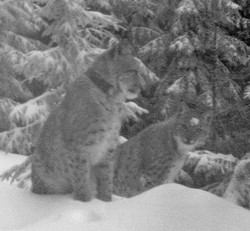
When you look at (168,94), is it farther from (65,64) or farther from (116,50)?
(116,50)

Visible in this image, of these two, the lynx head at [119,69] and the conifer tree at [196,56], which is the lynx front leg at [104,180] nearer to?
the lynx head at [119,69]

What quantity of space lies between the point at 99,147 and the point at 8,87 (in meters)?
8.99

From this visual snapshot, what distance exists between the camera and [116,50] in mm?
4855

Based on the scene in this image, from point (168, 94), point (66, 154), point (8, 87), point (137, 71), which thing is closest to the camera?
point (66, 154)

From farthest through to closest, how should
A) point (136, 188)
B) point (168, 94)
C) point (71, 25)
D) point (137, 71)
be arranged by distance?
point (168, 94) < point (71, 25) < point (136, 188) < point (137, 71)

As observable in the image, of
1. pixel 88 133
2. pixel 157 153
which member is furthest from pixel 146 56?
pixel 88 133

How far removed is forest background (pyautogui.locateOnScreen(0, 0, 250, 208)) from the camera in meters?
8.82

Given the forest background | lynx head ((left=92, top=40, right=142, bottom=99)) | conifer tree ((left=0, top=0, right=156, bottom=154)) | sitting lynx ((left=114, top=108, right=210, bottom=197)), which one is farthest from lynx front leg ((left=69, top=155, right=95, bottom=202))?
conifer tree ((left=0, top=0, right=156, bottom=154))

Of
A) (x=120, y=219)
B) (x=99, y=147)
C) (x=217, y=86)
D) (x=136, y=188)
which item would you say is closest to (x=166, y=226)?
(x=120, y=219)

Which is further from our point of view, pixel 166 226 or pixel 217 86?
pixel 217 86

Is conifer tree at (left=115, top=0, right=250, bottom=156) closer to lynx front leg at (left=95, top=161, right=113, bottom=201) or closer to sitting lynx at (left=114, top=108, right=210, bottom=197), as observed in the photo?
sitting lynx at (left=114, top=108, right=210, bottom=197)

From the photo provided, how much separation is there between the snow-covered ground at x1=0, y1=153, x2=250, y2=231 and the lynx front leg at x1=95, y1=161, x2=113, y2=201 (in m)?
0.84

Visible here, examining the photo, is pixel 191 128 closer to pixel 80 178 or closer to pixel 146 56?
pixel 80 178

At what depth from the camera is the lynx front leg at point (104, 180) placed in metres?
4.74
